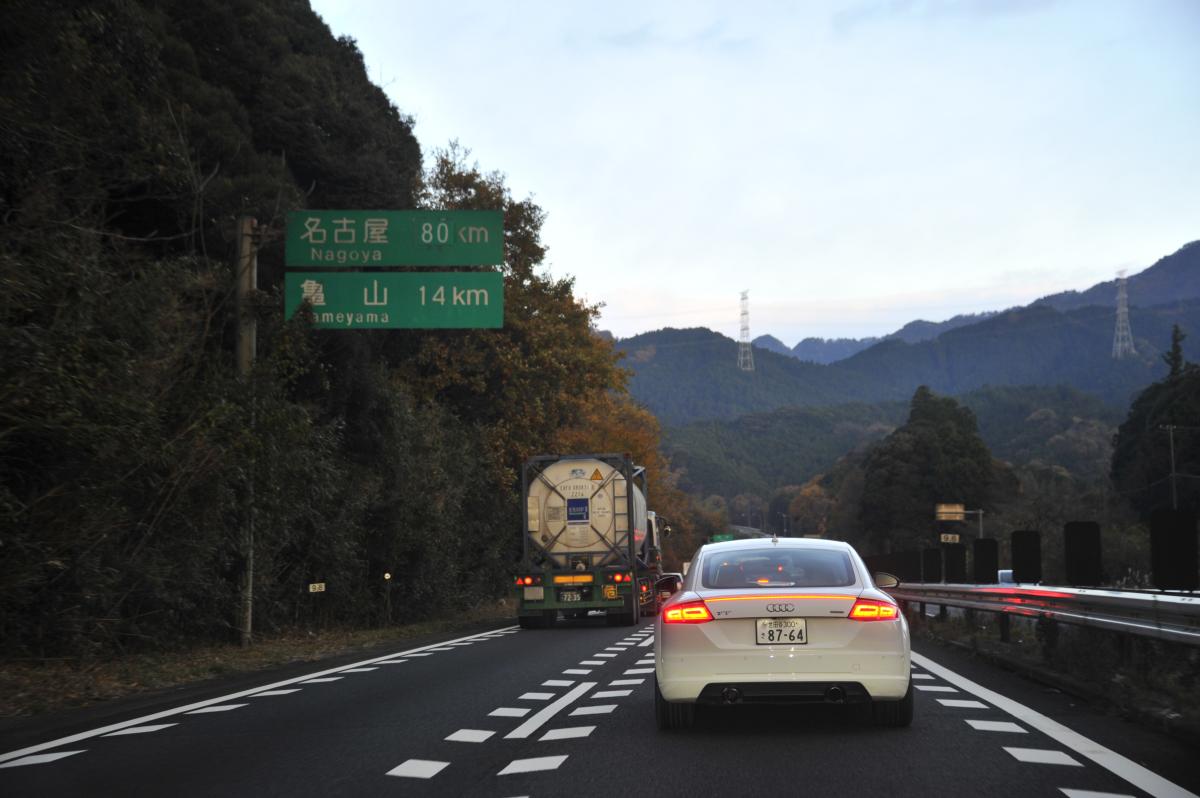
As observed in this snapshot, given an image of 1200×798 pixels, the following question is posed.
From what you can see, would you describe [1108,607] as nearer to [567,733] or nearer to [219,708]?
[567,733]

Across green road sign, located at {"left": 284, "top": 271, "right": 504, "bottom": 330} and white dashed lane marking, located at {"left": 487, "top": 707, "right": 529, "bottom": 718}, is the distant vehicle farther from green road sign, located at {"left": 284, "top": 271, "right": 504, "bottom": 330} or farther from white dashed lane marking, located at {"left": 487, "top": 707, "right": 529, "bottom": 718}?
green road sign, located at {"left": 284, "top": 271, "right": 504, "bottom": 330}

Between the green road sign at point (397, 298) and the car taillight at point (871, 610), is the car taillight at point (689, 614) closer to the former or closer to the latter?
the car taillight at point (871, 610)

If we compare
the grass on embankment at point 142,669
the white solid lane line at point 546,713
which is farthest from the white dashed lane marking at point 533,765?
the grass on embankment at point 142,669

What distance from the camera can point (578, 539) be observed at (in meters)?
28.3

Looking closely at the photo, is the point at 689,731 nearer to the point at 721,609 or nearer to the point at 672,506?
the point at 721,609

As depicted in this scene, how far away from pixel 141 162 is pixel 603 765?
12.0 metres

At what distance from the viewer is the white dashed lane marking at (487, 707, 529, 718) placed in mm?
10848

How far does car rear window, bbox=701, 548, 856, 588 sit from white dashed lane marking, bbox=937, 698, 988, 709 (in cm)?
201

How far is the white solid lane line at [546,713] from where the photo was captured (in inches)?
381

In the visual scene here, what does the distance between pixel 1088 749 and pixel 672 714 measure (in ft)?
9.35

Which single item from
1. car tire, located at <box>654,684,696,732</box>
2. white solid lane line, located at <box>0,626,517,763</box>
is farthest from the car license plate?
white solid lane line, located at <box>0,626,517,763</box>

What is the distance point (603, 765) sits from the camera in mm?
8070

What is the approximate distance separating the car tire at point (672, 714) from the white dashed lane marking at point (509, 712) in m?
1.63

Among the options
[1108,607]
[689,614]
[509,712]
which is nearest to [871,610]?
[689,614]
